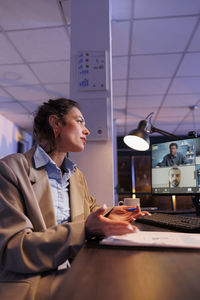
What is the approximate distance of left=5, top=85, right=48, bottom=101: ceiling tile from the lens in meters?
3.82

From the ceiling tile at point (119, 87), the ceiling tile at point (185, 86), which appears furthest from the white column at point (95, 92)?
the ceiling tile at point (185, 86)

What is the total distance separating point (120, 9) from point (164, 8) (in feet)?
1.41

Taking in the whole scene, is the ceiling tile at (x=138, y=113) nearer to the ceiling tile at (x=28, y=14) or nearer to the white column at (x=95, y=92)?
the ceiling tile at (x=28, y=14)

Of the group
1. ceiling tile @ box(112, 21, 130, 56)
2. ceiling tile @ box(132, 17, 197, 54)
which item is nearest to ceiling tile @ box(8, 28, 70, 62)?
ceiling tile @ box(112, 21, 130, 56)

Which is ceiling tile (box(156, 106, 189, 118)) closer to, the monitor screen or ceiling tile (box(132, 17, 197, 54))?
ceiling tile (box(132, 17, 197, 54))

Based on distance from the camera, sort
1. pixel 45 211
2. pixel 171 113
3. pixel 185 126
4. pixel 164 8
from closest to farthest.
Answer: pixel 45 211 < pixel 164 8 < pixel 171 113 < pixel 185 126

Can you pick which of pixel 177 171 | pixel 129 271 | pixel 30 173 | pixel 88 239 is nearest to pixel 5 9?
pixel 30 173

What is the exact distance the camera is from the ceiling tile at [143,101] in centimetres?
419

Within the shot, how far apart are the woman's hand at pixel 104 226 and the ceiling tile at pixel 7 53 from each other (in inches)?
103

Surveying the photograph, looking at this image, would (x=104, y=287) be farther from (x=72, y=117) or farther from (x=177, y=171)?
(x=177, y=171)

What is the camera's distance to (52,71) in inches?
130

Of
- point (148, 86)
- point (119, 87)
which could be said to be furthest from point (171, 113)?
point (119, 87)

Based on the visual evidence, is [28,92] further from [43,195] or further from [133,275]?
[133,275]

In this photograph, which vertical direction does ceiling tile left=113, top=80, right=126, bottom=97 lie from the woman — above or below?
above
